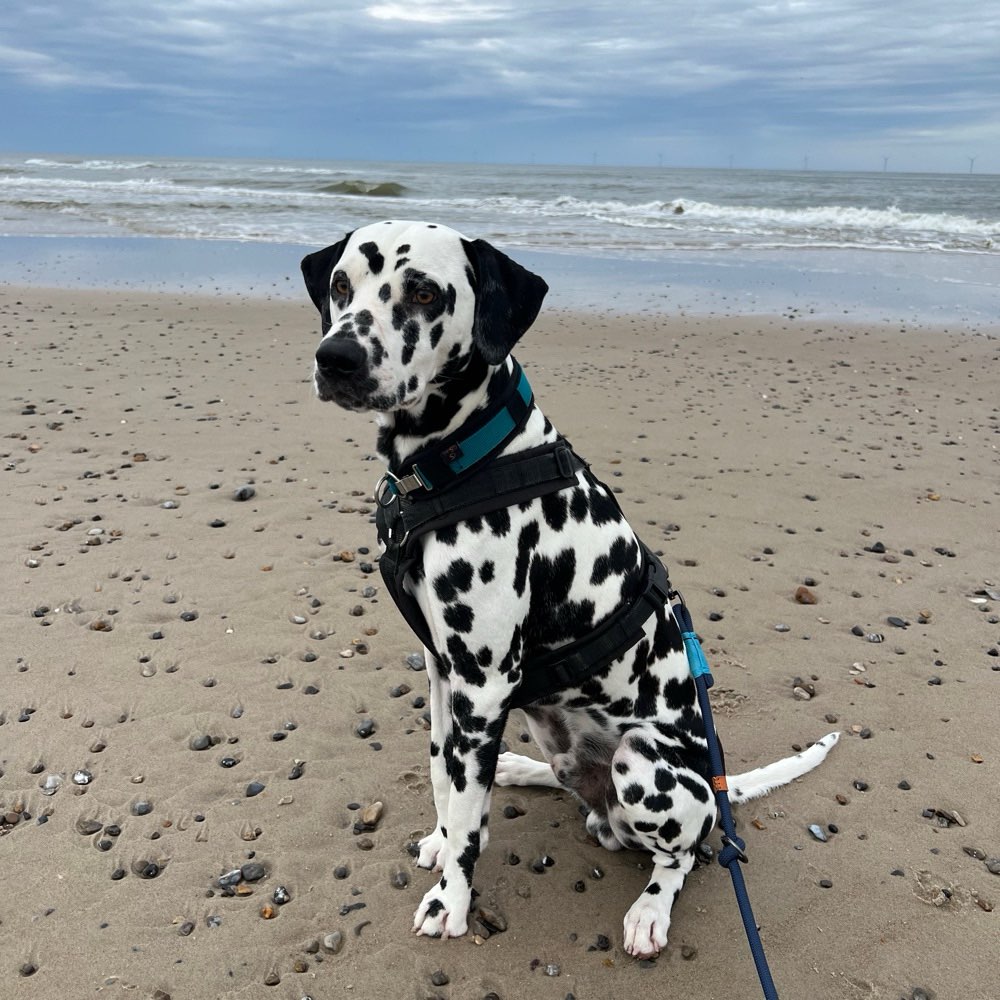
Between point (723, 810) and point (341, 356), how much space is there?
1.90m

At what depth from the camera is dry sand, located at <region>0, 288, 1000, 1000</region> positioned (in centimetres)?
288

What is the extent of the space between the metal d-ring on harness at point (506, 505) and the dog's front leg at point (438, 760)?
0.59 ft

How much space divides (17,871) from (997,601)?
17.2ft

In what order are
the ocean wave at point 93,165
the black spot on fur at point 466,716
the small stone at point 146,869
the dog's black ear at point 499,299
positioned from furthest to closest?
the ocean wave at point 93,165
the small stone at point 146,869
the black spot on fur at point 466,716
the dog's black ear at point 499,299

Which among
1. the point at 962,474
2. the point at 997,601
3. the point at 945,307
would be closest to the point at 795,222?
the point at 945,307

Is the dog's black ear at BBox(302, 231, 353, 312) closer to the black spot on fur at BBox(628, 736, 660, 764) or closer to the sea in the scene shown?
the black spot on fur at BBox(628, 736, 660, 764)

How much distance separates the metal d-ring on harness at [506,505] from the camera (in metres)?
2.70

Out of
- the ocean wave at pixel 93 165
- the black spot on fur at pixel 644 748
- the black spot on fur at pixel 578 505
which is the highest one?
the ocean wave at pixel 93 165

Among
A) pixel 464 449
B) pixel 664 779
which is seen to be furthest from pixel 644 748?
pixel 464 449

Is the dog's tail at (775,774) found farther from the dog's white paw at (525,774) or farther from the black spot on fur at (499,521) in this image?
the black spot on fur at (499,521)

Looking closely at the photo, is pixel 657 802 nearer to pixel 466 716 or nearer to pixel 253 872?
pixel 466 716

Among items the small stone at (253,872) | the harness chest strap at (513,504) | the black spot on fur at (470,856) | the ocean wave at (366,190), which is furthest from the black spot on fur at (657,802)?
the ocean wave at (366,190)

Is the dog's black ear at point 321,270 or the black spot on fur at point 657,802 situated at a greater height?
the dog's black ear at point 321,270

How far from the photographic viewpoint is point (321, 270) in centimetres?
307
